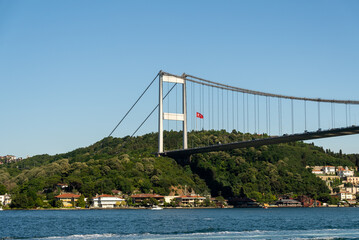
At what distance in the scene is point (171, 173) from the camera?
80312mm

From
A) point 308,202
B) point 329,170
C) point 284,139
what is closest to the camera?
point 284,139

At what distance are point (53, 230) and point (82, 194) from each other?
42284mm

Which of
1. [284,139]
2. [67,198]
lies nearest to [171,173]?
[67,198]

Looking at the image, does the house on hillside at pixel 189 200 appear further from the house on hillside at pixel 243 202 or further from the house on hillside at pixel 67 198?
the house on hillside at pixel 67 198

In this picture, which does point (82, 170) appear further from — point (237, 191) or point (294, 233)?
point (294, 233)

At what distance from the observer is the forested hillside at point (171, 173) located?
76562 mm

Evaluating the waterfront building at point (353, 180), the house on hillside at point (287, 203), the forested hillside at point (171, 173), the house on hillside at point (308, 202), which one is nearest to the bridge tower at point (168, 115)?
the forested hillside at point (171, 173)

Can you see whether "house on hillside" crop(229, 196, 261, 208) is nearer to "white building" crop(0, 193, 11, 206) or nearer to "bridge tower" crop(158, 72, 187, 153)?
"bridge tower" crop(158, 72, 187, 153)

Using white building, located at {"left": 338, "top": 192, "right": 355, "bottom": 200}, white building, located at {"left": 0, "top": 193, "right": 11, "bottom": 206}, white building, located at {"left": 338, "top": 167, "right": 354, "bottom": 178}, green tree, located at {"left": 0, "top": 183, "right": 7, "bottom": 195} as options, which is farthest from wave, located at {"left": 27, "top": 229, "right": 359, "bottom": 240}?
white building, located at {"left": 338, "top": 167, "right": 354, "bottom": 178}

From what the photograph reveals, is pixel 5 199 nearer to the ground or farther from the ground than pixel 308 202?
farther from the ground

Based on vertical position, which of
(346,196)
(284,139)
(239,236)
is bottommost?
(346,196)

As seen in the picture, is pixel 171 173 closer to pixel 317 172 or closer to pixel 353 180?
pixel 317 172

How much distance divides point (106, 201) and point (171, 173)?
11425 mm

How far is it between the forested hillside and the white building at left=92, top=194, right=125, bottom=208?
1.71 meters
